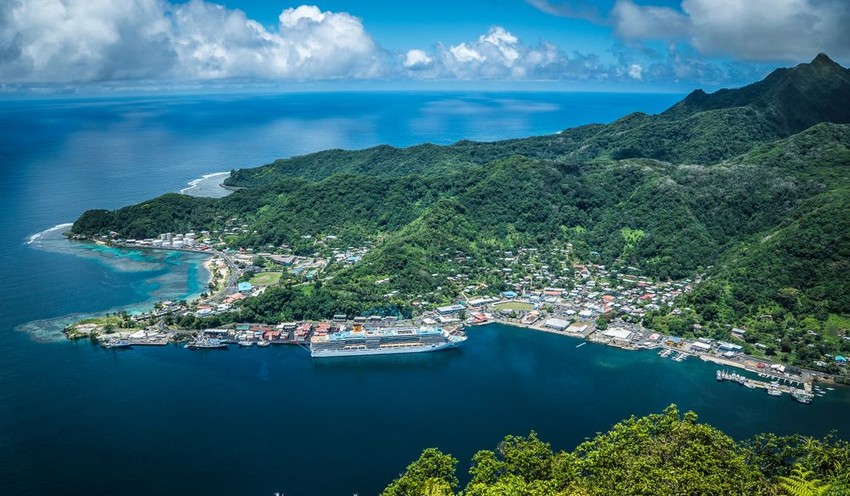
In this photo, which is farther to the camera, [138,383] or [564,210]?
[564,210]

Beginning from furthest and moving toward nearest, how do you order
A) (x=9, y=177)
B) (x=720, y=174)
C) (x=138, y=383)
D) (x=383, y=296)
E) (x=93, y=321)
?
(x=9, y=177), (x=720, y=174), (x=383, y=296), (x=93, y=321), (x=138, y=383)

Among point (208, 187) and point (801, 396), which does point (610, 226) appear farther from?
point (208, 187)

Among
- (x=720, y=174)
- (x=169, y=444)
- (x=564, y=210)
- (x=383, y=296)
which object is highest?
(x=720, y=174)

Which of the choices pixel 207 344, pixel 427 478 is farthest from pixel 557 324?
pixel 207 344

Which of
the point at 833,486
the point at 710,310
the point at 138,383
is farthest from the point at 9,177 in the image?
the point at 833,486

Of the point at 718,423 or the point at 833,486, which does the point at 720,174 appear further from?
the point at 833,486

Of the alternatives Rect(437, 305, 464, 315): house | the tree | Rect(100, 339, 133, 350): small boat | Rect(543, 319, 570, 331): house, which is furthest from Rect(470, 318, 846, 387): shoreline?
Rect(100, 339, 133, 350): small boat
